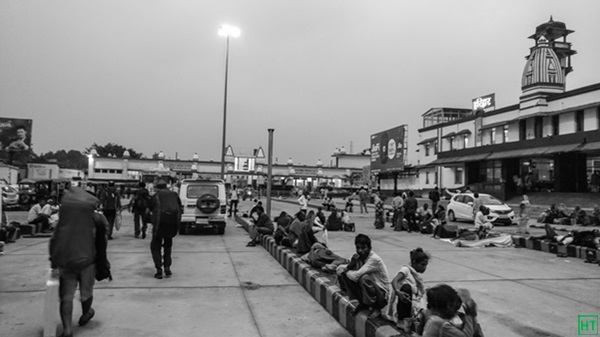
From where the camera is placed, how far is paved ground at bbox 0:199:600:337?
217 inches

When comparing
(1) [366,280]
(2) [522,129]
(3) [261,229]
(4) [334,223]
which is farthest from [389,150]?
(1) [366,280]

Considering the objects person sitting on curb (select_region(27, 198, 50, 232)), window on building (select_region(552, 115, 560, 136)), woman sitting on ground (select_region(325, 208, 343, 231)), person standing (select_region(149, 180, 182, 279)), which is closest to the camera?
person standing (select_region(149, 180, 182, 279))

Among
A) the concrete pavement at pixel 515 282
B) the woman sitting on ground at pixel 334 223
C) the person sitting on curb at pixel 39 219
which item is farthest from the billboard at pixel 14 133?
the concrete pavement at pixel 515 282

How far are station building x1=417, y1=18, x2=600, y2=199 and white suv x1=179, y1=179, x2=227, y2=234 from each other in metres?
22.2

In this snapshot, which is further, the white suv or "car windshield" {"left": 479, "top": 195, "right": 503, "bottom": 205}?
"car windshield" {"left": 479, "top": 195, "right": 503, "bottom": 205}

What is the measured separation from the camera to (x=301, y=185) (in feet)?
243

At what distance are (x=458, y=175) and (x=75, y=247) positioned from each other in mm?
43118

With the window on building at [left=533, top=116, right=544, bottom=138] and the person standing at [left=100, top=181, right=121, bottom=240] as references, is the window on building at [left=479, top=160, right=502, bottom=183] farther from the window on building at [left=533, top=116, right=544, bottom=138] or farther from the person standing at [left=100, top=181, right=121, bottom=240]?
the person standing at [left=100, top=181, right=121, bottom=240]

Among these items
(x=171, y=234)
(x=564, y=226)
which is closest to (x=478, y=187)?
(x=564, y=226)

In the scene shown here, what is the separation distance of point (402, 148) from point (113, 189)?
116 ft

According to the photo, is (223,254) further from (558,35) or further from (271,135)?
(558,35)

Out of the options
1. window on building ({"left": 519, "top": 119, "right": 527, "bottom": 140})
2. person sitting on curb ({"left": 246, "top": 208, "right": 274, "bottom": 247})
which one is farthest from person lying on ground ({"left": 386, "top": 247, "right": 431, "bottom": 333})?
window on building ({"left": 519, "top": 119, "right": 527, "bottom": 140})

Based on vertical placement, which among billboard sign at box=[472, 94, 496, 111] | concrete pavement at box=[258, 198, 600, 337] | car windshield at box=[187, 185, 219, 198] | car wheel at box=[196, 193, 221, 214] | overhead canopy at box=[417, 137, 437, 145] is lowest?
concrete pavement at box=[258, 198, 600, 337]

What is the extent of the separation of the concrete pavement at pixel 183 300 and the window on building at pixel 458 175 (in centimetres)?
3661
